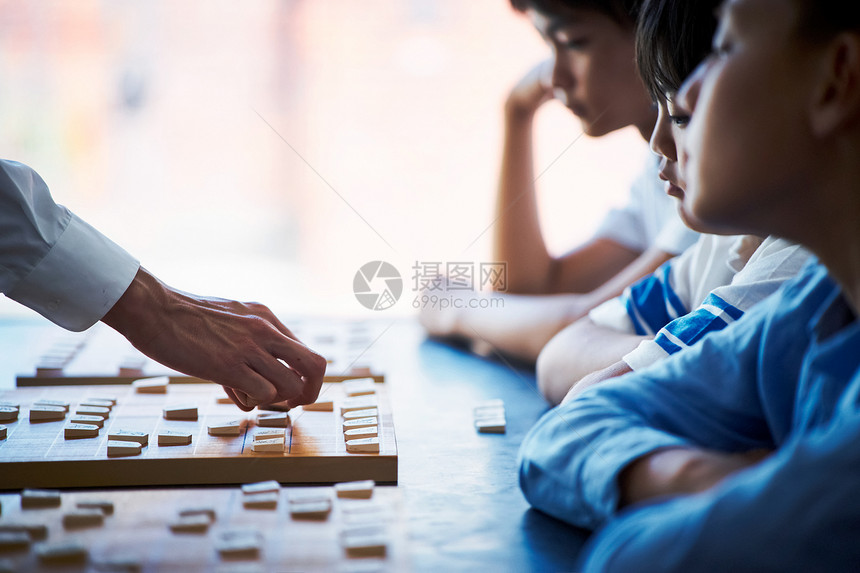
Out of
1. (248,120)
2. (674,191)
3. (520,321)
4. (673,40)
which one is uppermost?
(673,40)

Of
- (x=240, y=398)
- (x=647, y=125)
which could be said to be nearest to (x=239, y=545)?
(x=240, y=398)

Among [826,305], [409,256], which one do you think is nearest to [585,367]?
[826,305]

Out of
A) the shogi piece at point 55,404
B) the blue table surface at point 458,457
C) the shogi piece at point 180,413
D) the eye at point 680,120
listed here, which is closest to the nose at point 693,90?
the eye at point 680,120

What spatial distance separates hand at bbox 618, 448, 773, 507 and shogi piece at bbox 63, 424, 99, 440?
463mm

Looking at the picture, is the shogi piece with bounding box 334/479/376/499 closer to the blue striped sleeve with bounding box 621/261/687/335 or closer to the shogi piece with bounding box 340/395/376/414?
the shogi piece with bounding box 340/395/376/414

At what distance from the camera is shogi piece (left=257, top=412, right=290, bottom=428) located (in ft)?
2.53

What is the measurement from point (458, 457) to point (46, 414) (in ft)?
1.27

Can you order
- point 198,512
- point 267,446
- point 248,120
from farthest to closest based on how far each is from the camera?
point 248,120 < point 267,446 < point 198,512

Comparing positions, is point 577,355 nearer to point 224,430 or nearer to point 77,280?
point 224,430

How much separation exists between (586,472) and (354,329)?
708 mm

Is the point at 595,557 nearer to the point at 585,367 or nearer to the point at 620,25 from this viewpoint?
the point at 585,367

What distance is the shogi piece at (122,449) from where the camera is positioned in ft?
2.23

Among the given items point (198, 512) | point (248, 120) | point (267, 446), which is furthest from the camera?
point (248, 120)

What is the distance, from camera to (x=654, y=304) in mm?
952
